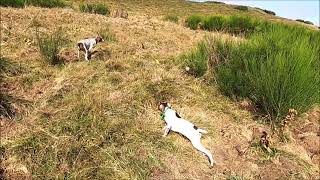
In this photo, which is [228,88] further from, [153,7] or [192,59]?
[153,7]

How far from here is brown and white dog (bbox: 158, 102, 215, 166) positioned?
12.0ft

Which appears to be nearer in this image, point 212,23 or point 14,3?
point 14,3

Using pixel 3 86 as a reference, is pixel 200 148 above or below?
below

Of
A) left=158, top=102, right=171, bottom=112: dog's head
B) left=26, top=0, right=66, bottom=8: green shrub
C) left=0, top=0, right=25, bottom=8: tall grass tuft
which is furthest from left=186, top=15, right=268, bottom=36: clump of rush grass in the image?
left=158, top=102, right=171, bottom=112: dog's head

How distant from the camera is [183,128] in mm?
3758

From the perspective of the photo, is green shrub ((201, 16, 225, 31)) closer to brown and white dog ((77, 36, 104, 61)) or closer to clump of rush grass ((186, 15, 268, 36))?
clump of rush grass ((186, 15, 268, 36))

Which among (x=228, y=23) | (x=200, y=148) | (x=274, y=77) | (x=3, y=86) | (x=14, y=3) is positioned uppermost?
(x=274, y=77)

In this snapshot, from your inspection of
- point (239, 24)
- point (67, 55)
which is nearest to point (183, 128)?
point (67, 55)

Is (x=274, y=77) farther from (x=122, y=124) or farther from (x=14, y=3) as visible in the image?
(x=14, y=3)

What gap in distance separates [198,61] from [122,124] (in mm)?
1470

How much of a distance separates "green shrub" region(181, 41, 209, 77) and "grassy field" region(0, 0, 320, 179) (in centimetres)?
9

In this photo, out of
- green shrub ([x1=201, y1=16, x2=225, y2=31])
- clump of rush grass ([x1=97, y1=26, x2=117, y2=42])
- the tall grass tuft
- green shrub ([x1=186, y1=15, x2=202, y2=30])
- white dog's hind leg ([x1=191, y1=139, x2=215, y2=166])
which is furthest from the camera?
green shrub ([x1=186, y1=15, x2=202, y2=30])

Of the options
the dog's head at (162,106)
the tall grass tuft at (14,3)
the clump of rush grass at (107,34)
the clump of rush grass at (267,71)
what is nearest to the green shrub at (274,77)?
the clump of rush grass at (267,71)

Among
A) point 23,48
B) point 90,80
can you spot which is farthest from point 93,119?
point 23,48
